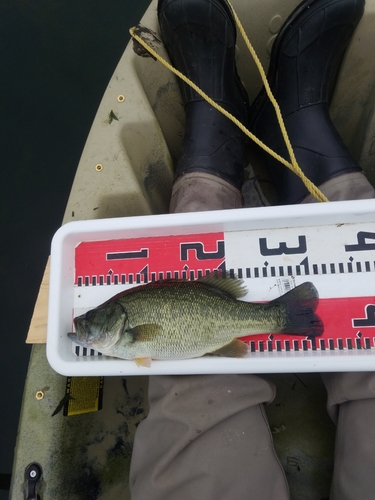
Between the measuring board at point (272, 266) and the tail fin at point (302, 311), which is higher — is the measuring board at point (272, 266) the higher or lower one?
the higher one

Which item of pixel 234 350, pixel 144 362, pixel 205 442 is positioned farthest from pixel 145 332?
pixel 205 442

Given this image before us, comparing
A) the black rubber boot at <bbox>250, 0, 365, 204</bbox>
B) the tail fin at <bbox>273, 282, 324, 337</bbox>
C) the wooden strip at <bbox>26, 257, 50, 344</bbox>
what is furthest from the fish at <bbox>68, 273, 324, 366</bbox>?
the black rubber boot at <bbox>250, 0, 365, 204</bbox>

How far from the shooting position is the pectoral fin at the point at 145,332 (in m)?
1.13

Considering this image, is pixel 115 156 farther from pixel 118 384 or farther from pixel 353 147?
pixel 353 147

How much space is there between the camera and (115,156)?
4.97 ft

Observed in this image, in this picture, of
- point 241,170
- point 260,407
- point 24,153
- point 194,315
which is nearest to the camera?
point 194,315

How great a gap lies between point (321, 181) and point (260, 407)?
0.94 meters

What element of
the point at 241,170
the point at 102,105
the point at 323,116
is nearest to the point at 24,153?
the point at 102,105

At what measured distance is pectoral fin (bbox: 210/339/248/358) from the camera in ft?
3.69

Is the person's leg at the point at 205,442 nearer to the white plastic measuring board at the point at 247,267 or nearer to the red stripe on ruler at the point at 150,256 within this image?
the white plastic measuring board at the point at 247,267

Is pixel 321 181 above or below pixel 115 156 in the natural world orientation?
below

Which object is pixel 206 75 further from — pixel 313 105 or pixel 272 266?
pixel 272 266

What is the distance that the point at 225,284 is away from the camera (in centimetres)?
120

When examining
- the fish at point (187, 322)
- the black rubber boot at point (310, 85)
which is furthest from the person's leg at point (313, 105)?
the fish at point (187, 322)
